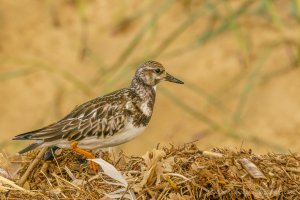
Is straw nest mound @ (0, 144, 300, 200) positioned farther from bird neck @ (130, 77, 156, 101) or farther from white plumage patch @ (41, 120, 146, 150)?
bird neck @ (130, 77, 156, 101)

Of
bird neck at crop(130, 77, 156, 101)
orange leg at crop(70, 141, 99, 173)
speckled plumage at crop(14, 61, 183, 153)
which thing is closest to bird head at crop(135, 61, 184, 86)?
bird neck at crop(130, 77, 156, 101)

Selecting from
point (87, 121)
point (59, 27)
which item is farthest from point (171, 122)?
point (87, 121)

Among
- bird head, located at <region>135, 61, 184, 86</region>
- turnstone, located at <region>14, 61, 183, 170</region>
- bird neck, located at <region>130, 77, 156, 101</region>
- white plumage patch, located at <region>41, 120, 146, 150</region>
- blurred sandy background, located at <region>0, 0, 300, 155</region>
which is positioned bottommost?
white plumage patch, located at <region>41, 120, 146, 150</region>

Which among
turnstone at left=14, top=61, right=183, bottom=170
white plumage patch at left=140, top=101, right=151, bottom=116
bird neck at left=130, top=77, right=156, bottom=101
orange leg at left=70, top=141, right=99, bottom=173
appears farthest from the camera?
bird neck at left=130, top=77, right=156, bottom=101

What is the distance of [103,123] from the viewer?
818cm

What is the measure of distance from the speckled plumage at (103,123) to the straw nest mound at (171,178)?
3.97ft

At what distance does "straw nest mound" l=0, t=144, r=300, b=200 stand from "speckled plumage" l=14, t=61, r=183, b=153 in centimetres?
121

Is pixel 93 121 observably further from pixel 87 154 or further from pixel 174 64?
pixel 174 64

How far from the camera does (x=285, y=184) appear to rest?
610 centimetres

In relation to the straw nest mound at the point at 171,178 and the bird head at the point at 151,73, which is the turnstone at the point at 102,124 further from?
the straw nest mound at the point at 171,178

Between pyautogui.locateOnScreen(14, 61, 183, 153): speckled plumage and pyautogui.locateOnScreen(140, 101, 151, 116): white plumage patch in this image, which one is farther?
pyautogui.locateOnScreen(140, 101, 151, 116): white plumage patch

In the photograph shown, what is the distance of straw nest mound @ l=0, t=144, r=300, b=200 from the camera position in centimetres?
596

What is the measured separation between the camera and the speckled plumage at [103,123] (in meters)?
7.97

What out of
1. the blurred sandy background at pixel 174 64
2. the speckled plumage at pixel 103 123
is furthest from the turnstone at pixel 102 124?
the blurred sandy background at pixel 174 64
